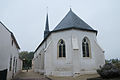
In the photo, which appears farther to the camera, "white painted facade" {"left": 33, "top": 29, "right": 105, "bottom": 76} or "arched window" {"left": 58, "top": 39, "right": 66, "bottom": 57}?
"arched window" {"left": 58, "top": 39, "right": 66, "bottom": 57}

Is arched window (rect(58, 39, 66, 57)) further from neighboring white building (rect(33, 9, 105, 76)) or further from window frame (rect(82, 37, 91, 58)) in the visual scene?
window frame (rect(82, 37, 91, 58))

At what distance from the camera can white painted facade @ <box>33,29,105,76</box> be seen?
14461 millimetres

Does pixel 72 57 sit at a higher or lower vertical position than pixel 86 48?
lower

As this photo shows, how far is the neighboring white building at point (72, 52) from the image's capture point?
1463 centimetres

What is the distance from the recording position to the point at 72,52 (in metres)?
14.6

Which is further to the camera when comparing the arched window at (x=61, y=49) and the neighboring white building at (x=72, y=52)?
the arched window at (x=61, y=49)

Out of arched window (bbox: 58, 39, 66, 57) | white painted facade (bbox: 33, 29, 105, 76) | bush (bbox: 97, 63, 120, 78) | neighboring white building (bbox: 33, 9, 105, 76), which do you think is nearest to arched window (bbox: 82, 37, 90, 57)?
neighboring white building (bbox: 33, 9, 105, 76)

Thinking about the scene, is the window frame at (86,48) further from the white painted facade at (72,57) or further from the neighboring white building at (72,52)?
the white painted facade at (72,57)

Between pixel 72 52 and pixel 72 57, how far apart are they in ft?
2.15

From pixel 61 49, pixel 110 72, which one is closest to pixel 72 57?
pixel 61 49

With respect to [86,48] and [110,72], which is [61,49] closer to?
[86,48]

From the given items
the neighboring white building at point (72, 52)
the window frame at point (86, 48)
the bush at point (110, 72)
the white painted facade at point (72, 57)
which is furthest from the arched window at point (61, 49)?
the bush at point (110, 72)

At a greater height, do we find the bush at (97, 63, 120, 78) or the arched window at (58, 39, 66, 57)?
the arched window at (58, 39, 66, 57)

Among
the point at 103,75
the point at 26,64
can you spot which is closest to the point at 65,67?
the point at 103,75
